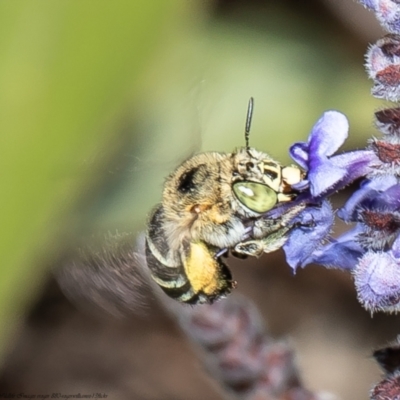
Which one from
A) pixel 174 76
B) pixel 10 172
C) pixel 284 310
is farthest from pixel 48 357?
pixel 10 172

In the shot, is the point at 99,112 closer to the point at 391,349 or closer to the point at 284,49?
the point at 391,349

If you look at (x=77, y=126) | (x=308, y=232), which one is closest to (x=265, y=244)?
(x=308, y=232)

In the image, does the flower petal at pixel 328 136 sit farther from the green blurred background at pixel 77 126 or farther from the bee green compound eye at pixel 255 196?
the green blurred background at pixel 77 126

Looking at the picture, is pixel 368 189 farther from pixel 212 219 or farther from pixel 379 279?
pixel 212 219

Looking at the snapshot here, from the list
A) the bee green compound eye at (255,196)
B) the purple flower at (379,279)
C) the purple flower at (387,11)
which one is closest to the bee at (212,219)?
the bee green compound eye at (255,196)

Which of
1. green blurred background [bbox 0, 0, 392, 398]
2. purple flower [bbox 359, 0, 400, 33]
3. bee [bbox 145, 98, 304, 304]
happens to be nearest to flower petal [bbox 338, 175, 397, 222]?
bee [bbox 145, 98, 304, 304]

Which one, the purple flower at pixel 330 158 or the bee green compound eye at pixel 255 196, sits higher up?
the purple flower at pixel 330 158

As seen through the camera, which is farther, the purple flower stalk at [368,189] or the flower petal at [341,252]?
the flower petal at [341,252]

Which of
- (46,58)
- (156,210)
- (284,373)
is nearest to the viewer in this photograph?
(156,210)

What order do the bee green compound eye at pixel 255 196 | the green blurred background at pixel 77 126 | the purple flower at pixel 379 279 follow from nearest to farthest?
the purple flower at pixel 379 279
the bee green compound eye at pixel 255 196
the green blurred background at pixel 77 126
